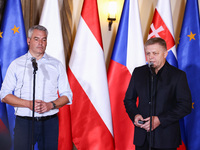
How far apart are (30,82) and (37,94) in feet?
0.39

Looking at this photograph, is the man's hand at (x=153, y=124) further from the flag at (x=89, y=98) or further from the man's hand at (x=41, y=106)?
the flag at (x=89, y=98)

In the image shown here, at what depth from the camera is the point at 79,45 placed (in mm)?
3143

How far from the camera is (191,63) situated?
3277 mm

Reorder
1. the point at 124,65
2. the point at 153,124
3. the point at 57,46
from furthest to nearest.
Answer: the point at 124,65
the point at 57,46
the point at 153,124

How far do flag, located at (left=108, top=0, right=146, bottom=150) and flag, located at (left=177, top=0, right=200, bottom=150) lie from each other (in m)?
0.59

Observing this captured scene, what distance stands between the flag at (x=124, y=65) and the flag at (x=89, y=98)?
0.14 meters

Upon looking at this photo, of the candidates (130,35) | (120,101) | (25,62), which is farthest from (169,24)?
(25,62)

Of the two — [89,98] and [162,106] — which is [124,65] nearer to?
[89,98]

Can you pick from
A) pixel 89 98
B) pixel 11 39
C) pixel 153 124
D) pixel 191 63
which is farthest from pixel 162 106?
pixel 11 39

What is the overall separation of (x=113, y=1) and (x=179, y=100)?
2.05 m

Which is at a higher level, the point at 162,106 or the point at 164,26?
the point at 164,26

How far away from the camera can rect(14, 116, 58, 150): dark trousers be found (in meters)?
2.14

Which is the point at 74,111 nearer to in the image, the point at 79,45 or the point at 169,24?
the point at 79,45

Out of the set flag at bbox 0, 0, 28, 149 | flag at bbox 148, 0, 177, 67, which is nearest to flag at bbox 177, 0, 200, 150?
flag at bbox 148, 0, 177, 67
